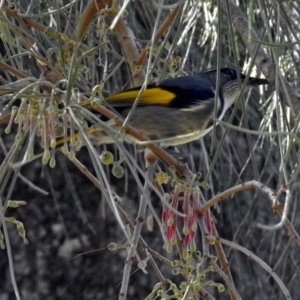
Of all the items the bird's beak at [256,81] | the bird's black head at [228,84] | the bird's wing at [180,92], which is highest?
the bird's beak at [256,81]

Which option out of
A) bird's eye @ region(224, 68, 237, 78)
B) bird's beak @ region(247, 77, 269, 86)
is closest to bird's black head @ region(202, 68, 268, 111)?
bird's eye @ region(224, 68, 237, 78)

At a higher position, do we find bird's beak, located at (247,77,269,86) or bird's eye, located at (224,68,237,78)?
bird's beak, located at (247,77,269,86)

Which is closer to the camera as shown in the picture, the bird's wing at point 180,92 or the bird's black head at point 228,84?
the bird's wing at point 180,92

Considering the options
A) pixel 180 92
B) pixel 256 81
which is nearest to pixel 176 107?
pixel 180 92

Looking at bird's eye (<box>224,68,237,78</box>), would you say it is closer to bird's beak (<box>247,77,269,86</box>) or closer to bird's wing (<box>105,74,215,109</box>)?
bird's wing (<box>105,74,215,109</box>)

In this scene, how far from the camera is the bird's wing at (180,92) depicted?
1.77m

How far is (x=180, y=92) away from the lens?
6.18ft

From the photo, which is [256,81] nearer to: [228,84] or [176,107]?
[176,107]

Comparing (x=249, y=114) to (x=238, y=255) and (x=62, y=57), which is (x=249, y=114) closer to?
(x=238, y=255)

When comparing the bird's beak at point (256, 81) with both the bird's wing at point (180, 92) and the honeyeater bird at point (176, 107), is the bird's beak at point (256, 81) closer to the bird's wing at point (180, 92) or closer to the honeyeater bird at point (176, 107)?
the honeyeater bird at point (176, 107)

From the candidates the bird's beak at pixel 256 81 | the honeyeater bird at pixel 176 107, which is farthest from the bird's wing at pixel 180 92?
the bird's beak at pixel 256 81

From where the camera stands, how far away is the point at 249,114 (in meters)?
2.08

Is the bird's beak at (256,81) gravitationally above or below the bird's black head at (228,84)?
above

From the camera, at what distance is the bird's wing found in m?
1.77
